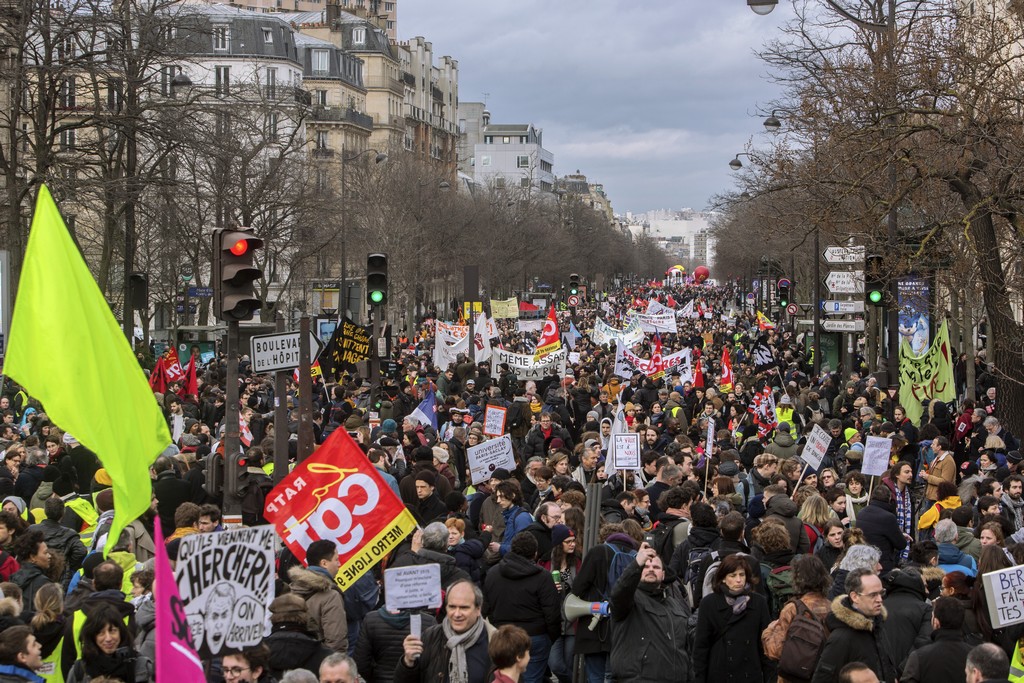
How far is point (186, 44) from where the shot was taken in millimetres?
32906

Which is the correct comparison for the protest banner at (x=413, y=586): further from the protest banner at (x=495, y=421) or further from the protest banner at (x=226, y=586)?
the protest banner at (x=495, y=421)

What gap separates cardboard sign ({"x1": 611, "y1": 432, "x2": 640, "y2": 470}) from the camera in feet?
47.0

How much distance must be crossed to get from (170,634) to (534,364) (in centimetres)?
2416

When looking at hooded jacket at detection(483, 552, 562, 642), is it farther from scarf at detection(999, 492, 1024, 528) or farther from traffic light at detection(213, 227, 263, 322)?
scarf at detection(999, 492, 1024, 528)

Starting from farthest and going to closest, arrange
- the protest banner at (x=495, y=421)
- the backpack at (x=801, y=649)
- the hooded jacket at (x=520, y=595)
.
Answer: the protest banner at (x=495, y=421)
the hooded jacket at (x=520, y=595)
the backpack at (x=801, y=649)

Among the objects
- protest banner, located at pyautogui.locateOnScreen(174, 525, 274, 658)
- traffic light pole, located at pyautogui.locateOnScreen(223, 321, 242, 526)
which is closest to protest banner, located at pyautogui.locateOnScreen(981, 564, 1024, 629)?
protest banner, located at pyautogui.locateOnScreen(174, 525, 274, 658)

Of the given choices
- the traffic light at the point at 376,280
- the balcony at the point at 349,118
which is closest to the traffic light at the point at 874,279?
the traffic light at the point at 376,280

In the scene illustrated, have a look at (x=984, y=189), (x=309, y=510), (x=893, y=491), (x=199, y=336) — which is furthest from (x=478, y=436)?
(x=199, y=336)

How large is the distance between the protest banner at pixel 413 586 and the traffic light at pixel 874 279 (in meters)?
15.4

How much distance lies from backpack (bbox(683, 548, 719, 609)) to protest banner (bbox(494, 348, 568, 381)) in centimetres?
1908

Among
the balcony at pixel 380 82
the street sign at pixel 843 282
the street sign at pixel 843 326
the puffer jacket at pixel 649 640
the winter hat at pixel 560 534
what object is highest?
the balcony at pixel 380 82

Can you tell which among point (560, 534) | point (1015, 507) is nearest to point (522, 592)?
point (560, 534)

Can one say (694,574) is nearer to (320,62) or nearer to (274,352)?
(274,352)

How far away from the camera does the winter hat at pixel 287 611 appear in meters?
7.72
